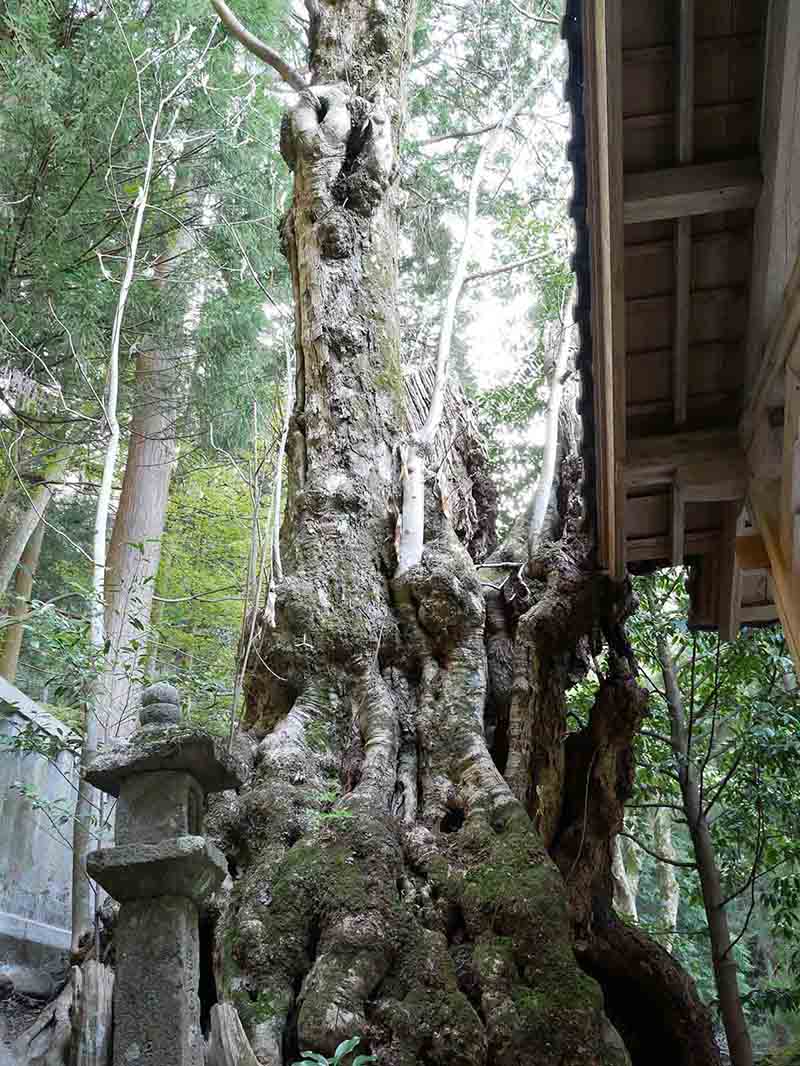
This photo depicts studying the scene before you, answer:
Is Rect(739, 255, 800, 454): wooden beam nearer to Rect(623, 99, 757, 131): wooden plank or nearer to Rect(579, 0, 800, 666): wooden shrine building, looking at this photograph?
Rect(579, 0, 800, 666): wooden shrine building

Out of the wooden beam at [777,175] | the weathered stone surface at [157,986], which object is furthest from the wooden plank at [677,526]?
the weathered stone surface at [157,986]

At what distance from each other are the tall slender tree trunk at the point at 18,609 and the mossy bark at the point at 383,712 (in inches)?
222

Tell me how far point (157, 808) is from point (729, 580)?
4.22 m

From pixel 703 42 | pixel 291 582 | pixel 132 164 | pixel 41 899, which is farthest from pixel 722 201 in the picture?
pixel 132 164

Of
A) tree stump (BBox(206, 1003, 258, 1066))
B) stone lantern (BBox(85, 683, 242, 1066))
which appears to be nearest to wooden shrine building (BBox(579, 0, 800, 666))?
stone lantern (BBox(85, 683, 242, 1066))

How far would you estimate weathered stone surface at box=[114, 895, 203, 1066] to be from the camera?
3182mm

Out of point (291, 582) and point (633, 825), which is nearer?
point (291, 582)

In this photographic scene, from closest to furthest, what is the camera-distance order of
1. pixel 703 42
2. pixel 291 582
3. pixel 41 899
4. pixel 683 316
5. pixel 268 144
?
pixel 703 42 → pixel 683 316 → pixel 291 582 → pixel 41 899 → pixel 268 144

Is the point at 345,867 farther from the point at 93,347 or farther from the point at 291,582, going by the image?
the point at 93,347

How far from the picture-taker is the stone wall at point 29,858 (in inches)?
245

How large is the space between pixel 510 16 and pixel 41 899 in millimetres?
10890

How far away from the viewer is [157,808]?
353cm

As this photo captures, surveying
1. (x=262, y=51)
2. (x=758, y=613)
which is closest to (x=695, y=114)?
(x=758, y=613)

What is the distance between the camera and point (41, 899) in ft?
Result: 21.9
